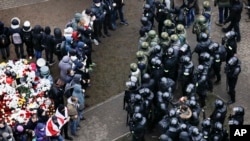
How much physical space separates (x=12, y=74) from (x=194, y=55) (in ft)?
22.8

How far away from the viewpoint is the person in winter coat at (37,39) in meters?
20.1

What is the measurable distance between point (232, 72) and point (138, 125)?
161 inches

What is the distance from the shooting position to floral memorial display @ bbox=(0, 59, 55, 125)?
18.0 m

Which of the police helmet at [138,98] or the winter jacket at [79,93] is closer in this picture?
the police helmet at [138,98]

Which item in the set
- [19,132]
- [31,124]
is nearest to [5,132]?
[19,132]

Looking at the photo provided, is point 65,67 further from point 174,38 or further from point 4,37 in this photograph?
point 174,38

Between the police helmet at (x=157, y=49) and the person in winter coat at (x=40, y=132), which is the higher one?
the police helmet at (x=157, y=49)

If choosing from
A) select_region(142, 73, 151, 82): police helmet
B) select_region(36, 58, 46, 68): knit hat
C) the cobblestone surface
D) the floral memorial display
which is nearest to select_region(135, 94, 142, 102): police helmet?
select_region(142, 73, 151, 82): police helmet

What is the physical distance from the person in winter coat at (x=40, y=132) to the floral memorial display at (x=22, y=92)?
1.39m

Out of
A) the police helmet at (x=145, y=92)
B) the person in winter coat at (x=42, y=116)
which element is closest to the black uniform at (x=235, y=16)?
the police helmet at (x=145, y=92)

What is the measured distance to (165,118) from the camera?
16.7 m

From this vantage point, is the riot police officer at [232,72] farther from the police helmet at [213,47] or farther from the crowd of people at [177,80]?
the police helmet at [213,47]

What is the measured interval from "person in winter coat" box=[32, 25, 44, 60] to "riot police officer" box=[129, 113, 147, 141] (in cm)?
556

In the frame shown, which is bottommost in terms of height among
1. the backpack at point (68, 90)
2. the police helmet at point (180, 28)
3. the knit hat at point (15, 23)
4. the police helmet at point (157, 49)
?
the backpack at point (68, 90)
